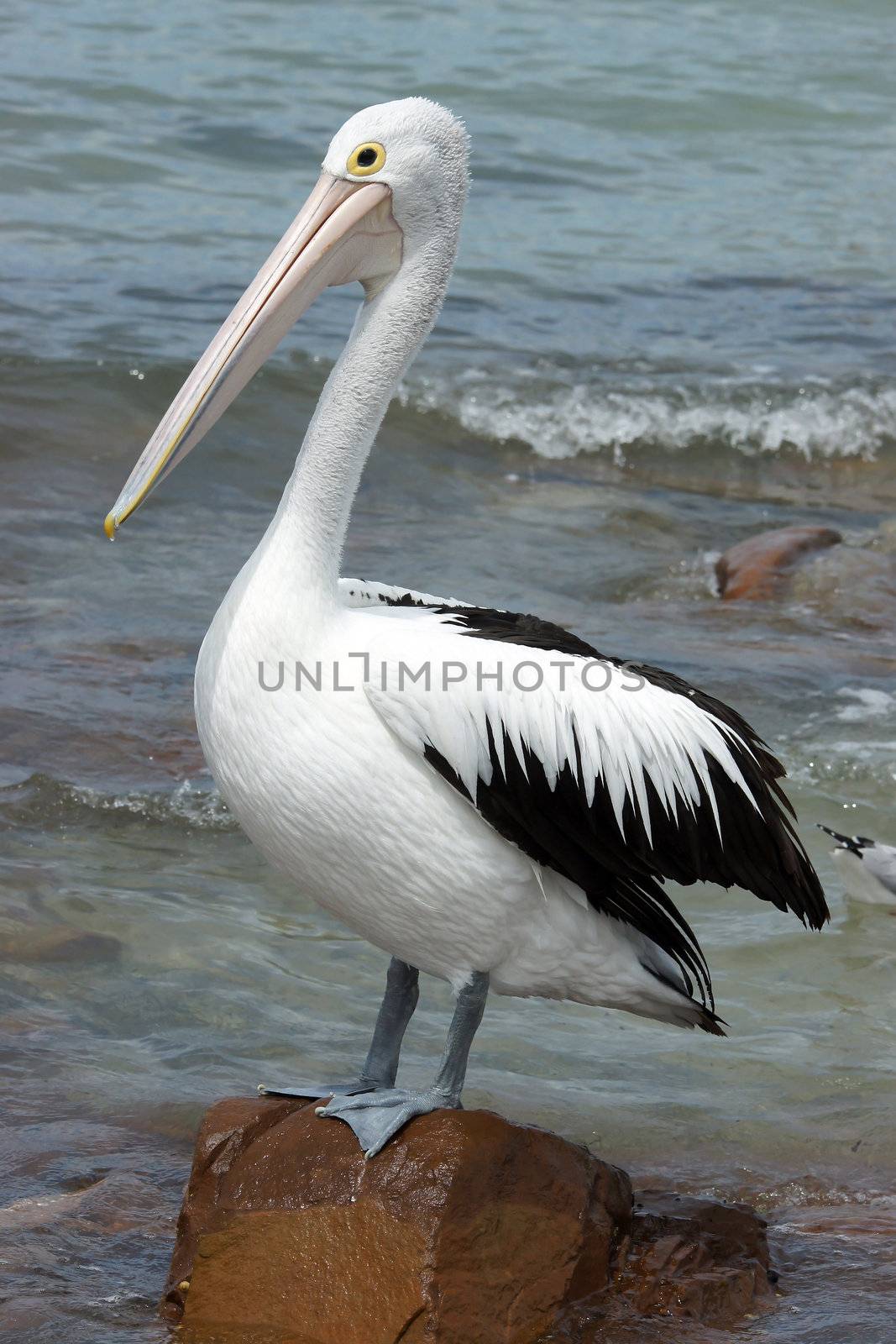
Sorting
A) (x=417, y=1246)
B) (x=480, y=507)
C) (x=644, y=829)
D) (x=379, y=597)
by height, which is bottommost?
(x=417, y=1246)

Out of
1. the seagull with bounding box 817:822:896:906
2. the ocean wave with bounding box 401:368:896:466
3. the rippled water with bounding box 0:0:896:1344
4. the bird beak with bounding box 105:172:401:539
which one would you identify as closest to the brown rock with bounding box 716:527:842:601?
the rippled water with bounding box 0:0:896:1344

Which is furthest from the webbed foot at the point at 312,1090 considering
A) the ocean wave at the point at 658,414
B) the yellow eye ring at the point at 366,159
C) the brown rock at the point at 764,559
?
the ocean wave at the point at 658,414

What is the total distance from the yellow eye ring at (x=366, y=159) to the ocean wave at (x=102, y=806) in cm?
263

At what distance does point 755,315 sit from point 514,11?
298 inches

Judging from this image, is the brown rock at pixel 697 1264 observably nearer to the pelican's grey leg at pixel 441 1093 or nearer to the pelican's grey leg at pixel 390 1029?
the pelican's grey leg at pixel 441 1093

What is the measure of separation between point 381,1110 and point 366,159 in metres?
1.77

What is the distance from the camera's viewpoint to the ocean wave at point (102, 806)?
5.34 metres

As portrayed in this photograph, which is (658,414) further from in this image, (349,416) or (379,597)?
(349,416)

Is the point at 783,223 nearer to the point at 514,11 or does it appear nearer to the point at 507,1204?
the point at 514,11

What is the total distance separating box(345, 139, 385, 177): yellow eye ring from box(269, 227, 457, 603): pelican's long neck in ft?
0.60

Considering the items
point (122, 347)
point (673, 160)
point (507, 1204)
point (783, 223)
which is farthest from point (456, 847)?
point (673, 160)

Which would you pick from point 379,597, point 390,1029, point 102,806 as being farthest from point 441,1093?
point 102,806

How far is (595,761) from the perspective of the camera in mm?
3074

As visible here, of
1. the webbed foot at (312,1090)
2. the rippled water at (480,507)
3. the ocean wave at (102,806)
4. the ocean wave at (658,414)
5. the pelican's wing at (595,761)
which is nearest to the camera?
the pelican's wing at (595,761)
